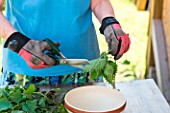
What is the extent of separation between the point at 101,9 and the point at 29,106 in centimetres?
57

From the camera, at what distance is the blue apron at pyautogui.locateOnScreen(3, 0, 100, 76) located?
154 cm

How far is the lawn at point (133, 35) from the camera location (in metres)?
3.51

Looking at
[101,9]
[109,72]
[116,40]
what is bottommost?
[109,72]

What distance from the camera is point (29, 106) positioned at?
1.25 m

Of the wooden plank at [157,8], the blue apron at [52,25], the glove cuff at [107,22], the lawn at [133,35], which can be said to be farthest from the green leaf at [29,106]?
the lawn at [133,35]

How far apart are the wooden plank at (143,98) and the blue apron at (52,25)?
0.24 m

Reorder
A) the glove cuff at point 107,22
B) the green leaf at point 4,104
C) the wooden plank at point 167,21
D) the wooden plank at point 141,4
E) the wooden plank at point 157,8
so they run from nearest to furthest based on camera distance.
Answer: the green leaf at point 4,104 → the glove cuff at point 107,22 → the wooden plank at point 167,21 → the wooden plank at point 157,8 → the wooden plank at point 141,4

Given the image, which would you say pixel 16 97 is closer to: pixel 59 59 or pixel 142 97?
pixel 59 59

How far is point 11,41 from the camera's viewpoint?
138 centimetres

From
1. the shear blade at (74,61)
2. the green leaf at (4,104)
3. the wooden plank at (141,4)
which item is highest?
the wooden plank at (141,4)

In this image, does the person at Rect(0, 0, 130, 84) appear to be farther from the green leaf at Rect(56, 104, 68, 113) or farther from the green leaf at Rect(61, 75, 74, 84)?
the green leaf at Rect(56, 104, 68, 113)

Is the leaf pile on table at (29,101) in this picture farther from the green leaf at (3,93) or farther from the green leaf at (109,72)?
the green leaf at (109,72)

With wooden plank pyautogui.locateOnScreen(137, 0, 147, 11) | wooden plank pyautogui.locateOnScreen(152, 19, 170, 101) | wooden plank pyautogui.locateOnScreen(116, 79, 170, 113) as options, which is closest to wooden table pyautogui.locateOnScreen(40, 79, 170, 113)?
wooden plank pyautogui.locateOnScreen(116, 79, 170, 113)

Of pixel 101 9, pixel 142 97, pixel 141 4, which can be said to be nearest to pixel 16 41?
pixel 101 9
